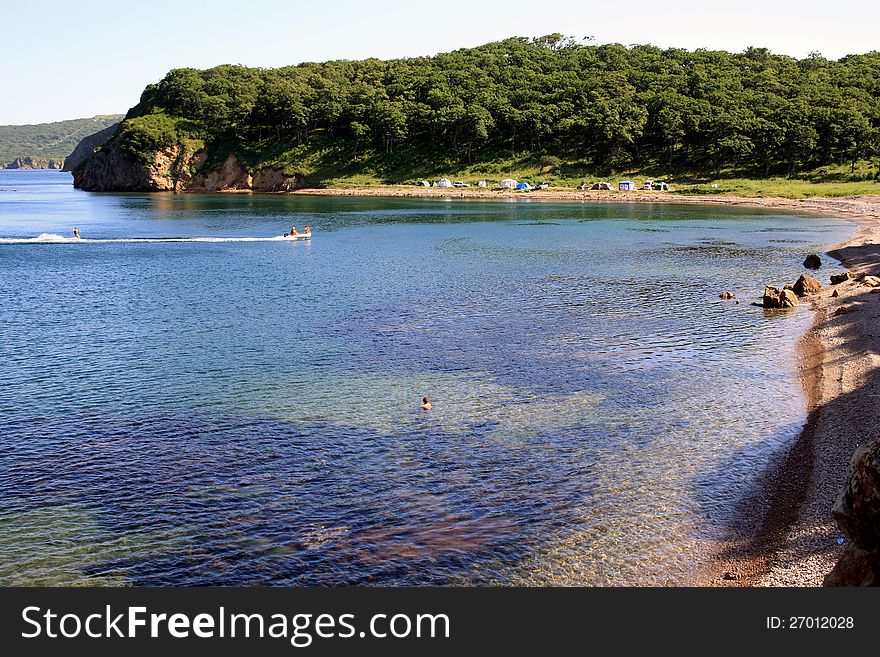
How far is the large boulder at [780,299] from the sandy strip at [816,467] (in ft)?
4.93

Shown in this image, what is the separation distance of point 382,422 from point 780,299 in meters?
33.9

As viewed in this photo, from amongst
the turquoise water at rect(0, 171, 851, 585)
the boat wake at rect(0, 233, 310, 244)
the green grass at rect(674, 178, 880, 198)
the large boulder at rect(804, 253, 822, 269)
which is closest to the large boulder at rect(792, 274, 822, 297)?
the turquoise water at rect(0, 171, 851, 585)

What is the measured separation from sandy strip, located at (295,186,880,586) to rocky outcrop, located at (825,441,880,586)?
249 cm

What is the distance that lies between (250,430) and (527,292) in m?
35.0

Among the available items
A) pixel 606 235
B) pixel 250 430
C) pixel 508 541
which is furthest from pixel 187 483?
pixel 606 235

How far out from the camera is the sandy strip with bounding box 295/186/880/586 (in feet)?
64.5

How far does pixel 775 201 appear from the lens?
151 m

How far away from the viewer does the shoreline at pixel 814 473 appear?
1962 cm

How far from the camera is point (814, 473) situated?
25.3 meters

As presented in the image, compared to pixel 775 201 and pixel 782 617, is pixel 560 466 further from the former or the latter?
pixel 775 201

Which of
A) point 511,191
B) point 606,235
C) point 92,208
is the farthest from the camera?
point 511,191

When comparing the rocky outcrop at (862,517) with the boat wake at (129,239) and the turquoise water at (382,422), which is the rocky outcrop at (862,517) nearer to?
the turquoise water at (382,422)

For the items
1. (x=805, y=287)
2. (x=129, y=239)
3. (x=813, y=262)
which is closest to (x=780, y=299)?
(x=805, y=287)

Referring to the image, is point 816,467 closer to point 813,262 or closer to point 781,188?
point 813,262
